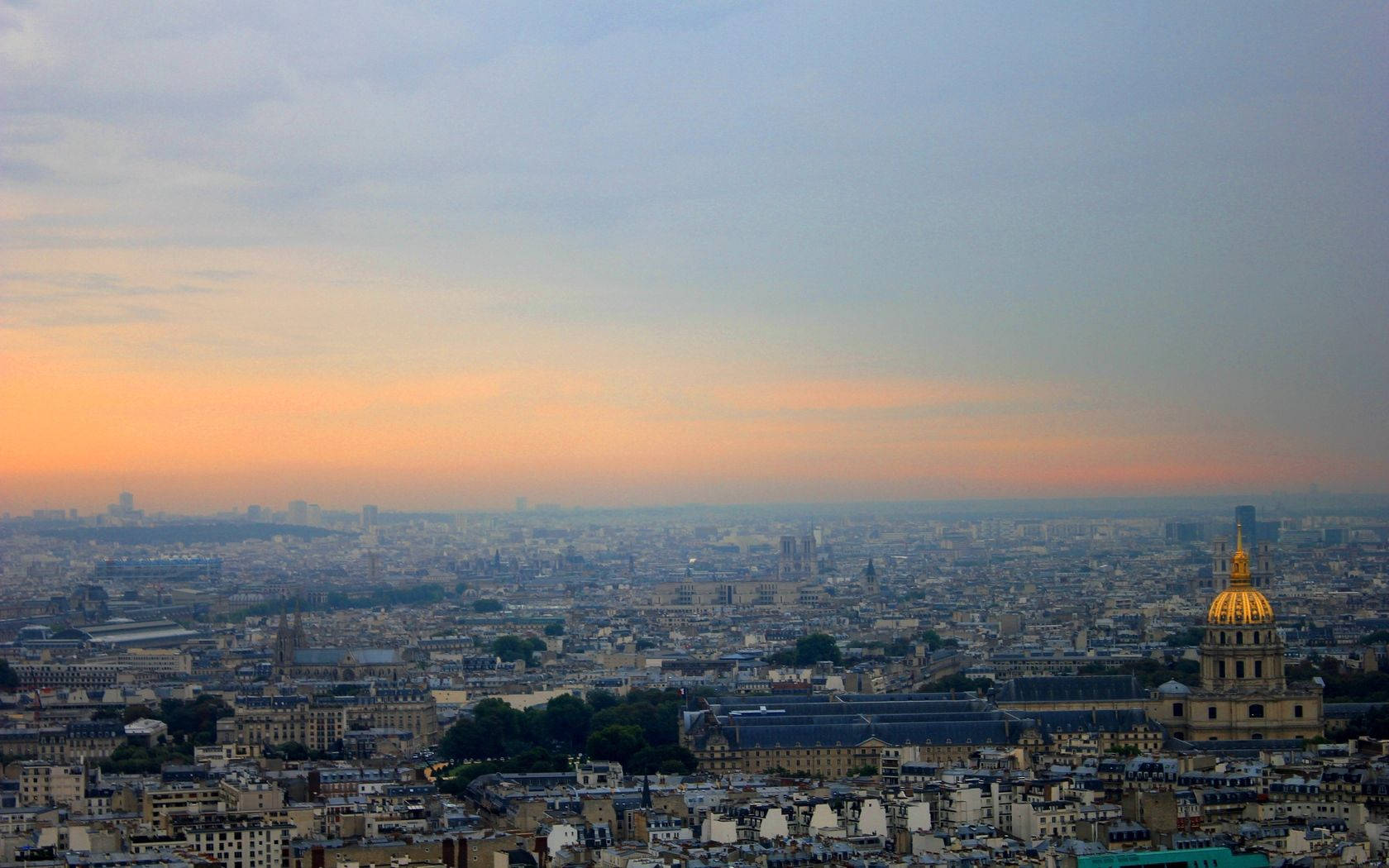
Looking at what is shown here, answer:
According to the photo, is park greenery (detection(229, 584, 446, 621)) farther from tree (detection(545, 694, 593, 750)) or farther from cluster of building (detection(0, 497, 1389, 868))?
tree (detection(545, 694, 593, 750))

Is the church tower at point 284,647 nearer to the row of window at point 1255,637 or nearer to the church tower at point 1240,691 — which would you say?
the church tower at point 1240,691

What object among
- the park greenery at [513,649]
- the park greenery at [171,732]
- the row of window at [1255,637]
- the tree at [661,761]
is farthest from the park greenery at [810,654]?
the tree at [661,761]

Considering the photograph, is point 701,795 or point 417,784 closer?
point 701,795

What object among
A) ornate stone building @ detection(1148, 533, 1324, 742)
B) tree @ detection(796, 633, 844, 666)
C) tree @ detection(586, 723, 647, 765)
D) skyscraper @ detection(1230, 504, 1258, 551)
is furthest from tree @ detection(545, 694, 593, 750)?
skyscraper @ detection(1230, 504, 1258, 551)

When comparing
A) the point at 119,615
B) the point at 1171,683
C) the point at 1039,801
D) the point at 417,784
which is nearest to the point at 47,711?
the point at 417,784

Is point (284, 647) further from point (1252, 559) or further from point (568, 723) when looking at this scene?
point (1252, 559)

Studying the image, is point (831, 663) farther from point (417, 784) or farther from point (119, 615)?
point (119, 615)

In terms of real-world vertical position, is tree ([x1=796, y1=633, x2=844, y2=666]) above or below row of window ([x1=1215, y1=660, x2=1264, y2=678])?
below
